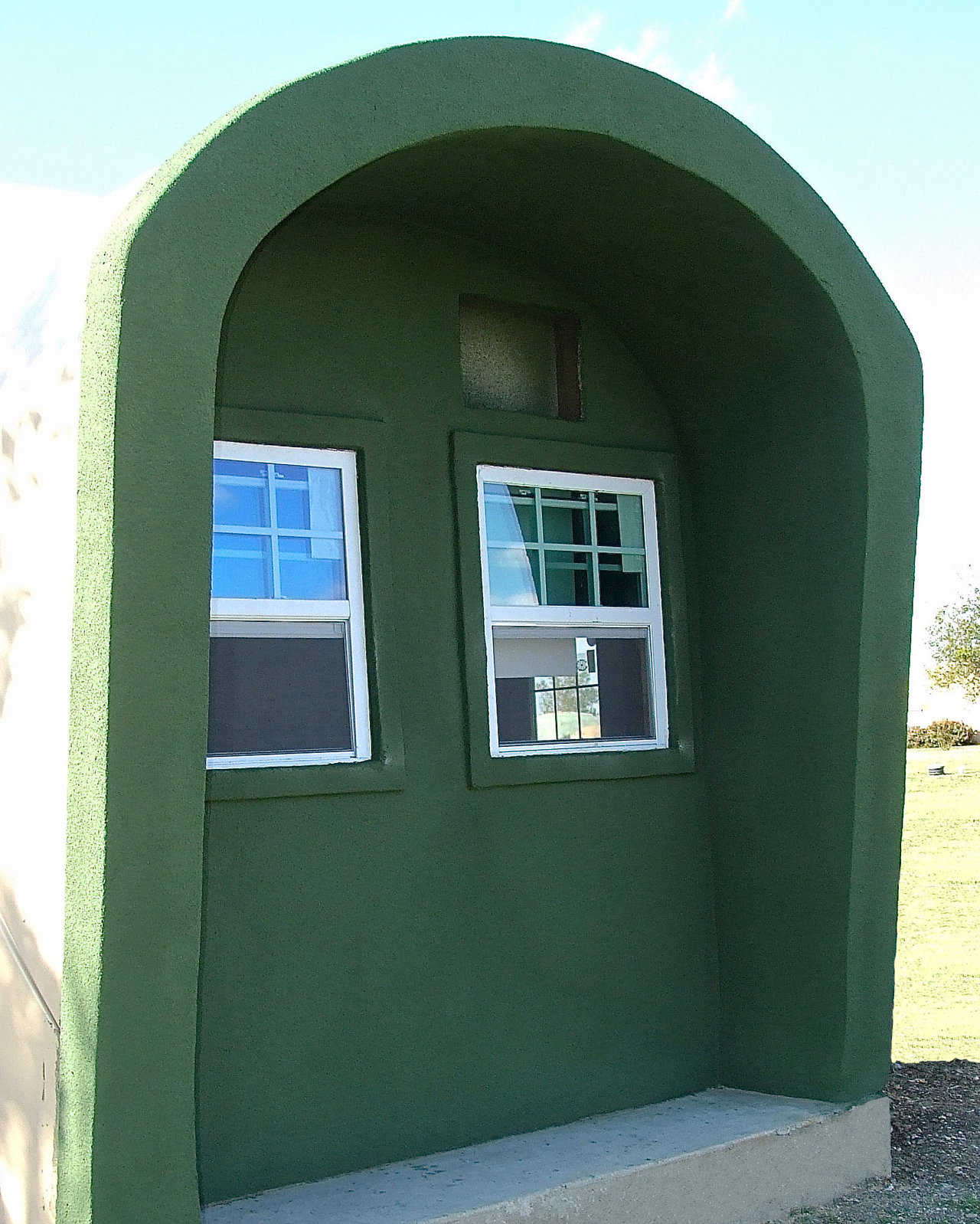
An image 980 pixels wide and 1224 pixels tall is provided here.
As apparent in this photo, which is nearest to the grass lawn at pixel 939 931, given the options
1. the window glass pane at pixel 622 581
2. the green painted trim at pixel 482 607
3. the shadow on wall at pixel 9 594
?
the green painted trim at pixel 482 607

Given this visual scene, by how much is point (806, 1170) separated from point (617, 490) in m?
3.11

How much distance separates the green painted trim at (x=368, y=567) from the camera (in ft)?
18.5

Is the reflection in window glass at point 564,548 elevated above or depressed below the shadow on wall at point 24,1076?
above

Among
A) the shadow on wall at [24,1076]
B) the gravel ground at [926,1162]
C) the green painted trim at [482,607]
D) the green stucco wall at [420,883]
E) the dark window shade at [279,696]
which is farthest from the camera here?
the green painted trim at [482,607]

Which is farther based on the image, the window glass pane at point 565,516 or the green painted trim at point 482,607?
the window glass pane at point 565,516

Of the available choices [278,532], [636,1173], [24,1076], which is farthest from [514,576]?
[24,1076]

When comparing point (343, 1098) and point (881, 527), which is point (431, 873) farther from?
point (881, 527)

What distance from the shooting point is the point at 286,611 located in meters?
5.69

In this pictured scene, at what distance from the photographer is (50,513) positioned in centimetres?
462

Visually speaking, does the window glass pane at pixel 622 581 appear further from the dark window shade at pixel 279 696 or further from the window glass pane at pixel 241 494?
the window glass pane at pixel 241 494

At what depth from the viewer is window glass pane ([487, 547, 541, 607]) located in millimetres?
6395

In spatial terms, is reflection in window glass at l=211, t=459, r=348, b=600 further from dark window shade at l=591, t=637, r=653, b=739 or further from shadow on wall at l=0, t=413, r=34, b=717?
dark window shade at l=591, t=637, r=653, b=739

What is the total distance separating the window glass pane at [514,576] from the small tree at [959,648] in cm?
4551

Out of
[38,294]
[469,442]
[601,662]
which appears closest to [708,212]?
[469,442]
